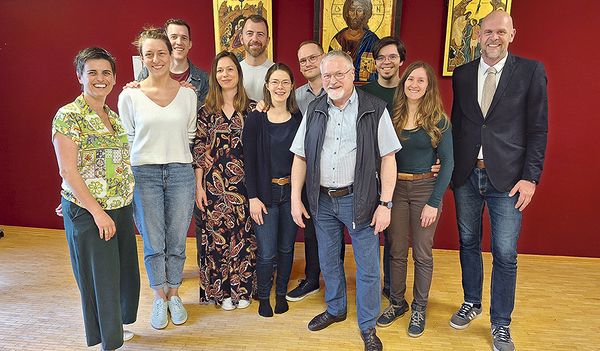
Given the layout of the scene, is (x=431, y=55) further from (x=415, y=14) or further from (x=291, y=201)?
(x=291, y=201)

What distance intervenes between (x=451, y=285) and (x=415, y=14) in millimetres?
2423

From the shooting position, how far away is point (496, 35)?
2100 millimetres

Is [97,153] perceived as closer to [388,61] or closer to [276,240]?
[276,240]

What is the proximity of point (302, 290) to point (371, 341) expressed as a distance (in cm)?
77

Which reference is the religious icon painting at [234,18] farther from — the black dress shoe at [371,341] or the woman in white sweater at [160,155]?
the black dress shoe at [371,341]

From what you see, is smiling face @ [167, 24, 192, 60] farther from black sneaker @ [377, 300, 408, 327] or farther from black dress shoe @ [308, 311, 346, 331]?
black sneaker @ [377, 300, 408, 327]

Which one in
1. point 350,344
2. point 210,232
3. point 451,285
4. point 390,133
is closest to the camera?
point 390,133

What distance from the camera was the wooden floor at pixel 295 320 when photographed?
2.26 metres

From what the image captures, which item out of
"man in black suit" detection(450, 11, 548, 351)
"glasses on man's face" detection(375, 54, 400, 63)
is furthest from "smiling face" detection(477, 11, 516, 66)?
"glasses on man's face" detection(375, 54, 400, 63)

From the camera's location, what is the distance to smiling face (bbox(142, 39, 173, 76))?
2184 mm

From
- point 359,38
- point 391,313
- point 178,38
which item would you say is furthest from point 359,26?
point 391,313

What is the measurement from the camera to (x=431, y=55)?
3.42 metres

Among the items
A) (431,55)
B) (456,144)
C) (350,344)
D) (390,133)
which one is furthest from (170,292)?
(431,55)

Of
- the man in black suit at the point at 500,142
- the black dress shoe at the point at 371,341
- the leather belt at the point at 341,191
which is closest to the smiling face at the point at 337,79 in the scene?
the leather belt at the point at 341,191
